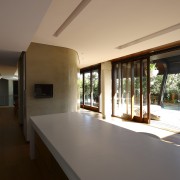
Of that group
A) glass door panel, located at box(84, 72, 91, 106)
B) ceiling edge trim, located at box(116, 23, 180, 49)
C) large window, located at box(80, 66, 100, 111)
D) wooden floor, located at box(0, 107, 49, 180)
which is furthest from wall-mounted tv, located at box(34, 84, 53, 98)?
glass door panel, located at box(84, 72, 91, 106)

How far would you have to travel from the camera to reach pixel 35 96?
13.8 feet

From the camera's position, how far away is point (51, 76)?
14.6ft

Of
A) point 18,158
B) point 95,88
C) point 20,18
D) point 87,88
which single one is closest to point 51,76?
point 18,158

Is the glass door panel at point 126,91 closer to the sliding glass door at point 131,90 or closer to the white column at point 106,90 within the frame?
the sliding glass door at point 131,90

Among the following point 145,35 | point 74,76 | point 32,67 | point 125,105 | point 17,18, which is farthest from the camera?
point 125,105

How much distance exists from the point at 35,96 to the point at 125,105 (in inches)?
168

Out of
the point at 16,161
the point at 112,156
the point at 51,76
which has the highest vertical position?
the point at 51,76

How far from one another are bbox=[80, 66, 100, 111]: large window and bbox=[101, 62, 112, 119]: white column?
1.68m

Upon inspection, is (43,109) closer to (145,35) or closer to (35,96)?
(35,96)

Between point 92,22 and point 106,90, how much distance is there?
489 centimetres

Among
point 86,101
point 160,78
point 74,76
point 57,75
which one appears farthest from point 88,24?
point 86,101

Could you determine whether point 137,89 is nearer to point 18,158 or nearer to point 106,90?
point 106,90

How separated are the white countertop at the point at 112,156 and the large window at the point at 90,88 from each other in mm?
7864

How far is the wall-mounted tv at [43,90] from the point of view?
4173mm
